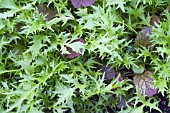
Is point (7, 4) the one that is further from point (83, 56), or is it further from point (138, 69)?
point (138, 69)

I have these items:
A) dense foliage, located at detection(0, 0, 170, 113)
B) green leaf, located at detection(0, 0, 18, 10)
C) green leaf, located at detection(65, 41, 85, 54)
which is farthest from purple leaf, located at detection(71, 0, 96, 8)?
green leaf, located at detection(0, 0, 18, 10)

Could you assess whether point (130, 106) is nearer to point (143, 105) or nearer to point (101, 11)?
point (143, 105)

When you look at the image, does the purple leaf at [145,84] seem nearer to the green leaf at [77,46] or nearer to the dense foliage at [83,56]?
the dense foliage at [83,56]

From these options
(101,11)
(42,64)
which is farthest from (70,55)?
(101,11)

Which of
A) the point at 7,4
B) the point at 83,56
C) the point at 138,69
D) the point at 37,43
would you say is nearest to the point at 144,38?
the point at 138,69

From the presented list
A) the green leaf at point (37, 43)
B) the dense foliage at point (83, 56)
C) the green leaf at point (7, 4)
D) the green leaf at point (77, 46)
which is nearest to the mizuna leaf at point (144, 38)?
the dense foliage at point (83, 56)

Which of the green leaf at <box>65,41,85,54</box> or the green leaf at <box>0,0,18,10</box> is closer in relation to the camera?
the green leaf at <box>65,41,85,54</box>

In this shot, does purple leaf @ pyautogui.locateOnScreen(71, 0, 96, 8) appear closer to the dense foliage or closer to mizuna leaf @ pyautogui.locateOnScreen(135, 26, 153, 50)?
the dense foliage
